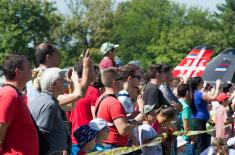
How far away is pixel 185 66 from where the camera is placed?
25344 mm

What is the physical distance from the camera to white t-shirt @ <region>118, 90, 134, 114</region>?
894 centimetres

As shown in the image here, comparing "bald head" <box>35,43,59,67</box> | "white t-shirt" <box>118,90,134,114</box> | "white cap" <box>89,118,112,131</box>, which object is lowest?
"white cap" <box>89,118,112,131</box>

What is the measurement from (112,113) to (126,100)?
1.24 m

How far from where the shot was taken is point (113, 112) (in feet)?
25.4

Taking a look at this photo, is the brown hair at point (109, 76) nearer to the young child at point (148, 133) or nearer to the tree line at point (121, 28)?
the young child at point (148, 133)

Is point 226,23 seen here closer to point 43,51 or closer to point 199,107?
point 199,107

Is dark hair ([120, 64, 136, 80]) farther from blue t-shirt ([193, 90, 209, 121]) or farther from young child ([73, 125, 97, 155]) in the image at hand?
blue t-shirt ([193, 90, 209, 121])

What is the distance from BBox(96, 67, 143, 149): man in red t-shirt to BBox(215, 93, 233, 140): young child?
6224 millimetres

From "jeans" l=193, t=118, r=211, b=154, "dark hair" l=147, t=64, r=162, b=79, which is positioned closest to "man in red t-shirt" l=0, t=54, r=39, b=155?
"dark hair" l=147, t=64, r=162, b=79

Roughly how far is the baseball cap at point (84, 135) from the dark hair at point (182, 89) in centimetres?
523

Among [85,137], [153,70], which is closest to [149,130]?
[153,70]

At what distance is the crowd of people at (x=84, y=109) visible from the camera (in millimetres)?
5961

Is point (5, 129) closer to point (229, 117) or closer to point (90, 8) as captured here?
point (229, 117)

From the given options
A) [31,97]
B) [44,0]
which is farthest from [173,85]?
[44,0]
